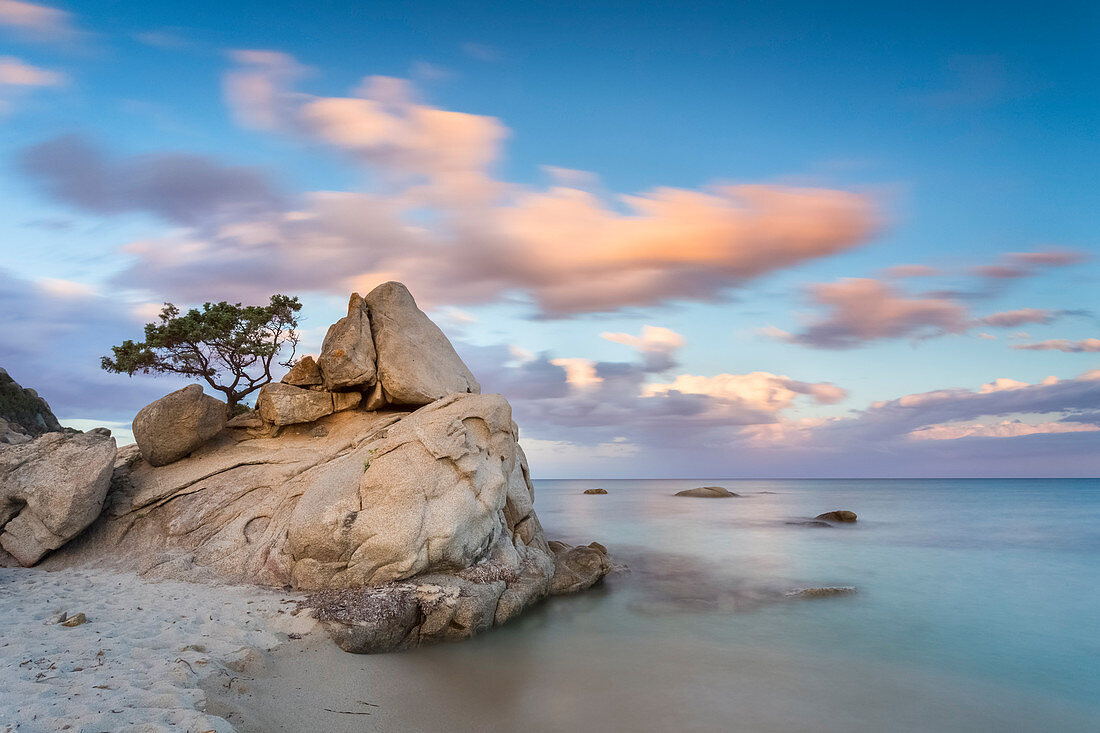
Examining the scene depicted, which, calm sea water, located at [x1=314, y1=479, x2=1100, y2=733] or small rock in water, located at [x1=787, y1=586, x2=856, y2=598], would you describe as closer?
calm sea water, located at [x1=314, y1=479, x2=1100, y2=733]

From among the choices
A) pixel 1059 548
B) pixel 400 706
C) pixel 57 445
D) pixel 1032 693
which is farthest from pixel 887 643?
pixel 1059 548

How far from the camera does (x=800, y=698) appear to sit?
467 inches

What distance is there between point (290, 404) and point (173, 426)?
3.29m

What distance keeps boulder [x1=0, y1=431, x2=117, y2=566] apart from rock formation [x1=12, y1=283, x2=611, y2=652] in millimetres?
450

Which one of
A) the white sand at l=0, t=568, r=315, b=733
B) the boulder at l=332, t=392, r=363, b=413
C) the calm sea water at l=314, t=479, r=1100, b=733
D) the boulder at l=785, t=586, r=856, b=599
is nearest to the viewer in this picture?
the white sand at l=0, t=568, r=315, b=733

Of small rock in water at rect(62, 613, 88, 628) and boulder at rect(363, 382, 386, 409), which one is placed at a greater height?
boulder at rect(363, 382, 386, 409)

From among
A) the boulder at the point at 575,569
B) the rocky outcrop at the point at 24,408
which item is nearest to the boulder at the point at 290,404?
the boulder at the point at 575,569

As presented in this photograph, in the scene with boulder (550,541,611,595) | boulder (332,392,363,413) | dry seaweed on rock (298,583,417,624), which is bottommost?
boulder (550,541,611,595)

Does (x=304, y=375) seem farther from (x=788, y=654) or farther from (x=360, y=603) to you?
(x=788, y=654)

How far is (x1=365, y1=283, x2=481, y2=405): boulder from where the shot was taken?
20672mm

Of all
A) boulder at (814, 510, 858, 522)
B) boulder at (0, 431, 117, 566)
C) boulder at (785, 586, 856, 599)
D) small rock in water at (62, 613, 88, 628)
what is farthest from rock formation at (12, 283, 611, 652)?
boulder at (814, 510, 858, 522)

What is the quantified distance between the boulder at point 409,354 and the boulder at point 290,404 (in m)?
2.10

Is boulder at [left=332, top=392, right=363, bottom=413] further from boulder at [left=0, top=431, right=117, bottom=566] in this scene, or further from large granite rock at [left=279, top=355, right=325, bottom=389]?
boulder at [left=0, top=431, right=117, bottom=566]

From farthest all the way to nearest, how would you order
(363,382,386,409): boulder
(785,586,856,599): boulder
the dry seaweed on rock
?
(363,382,386,409): boulder
(785,586,856,599): boulder
the dry seaweed on rock
